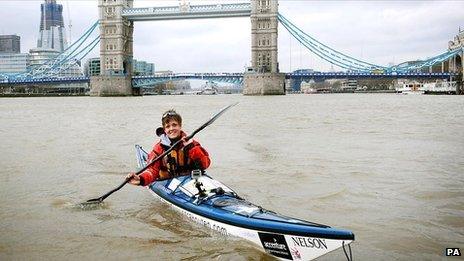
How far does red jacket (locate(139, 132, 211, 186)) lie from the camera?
21.3 ft

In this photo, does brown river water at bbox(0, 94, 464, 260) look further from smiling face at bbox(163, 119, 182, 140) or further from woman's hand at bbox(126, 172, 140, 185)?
smiling face at bbox(163, 119, 182, 140)

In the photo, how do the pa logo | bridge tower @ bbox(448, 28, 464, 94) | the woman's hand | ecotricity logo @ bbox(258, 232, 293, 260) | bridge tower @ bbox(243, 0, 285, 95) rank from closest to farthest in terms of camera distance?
1. ecotricity logo @ bbox(258, 232, 293, 260)
2. the pa logo
3. the woman's hand
4. bridge tower @ bbox(448, 28, 464, 94)
5. bridge tower @ bbox(243, 0, 285, 95)

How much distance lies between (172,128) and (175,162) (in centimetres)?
50

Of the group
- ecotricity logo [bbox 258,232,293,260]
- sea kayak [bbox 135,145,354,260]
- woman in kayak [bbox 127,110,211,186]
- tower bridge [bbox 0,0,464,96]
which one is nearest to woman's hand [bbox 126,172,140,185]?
woman in kayak [bbox 127,110,211,186]

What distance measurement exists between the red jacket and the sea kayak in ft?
0.56

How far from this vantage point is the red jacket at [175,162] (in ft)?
21.3

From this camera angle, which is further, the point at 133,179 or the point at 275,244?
the point at 133,179

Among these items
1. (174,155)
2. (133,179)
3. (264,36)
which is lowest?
(133,179)

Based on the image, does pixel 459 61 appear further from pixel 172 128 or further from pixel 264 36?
pixel 172 128

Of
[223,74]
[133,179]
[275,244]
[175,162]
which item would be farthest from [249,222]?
[223,74]

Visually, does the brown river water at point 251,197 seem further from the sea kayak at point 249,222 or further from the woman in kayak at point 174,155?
the woman in kayak at point 174,155

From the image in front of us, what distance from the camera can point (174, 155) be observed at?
21.7 feet

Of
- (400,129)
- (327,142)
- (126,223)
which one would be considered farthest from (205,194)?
(400,129)

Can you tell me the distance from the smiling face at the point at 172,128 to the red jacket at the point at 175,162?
4.6 inches
